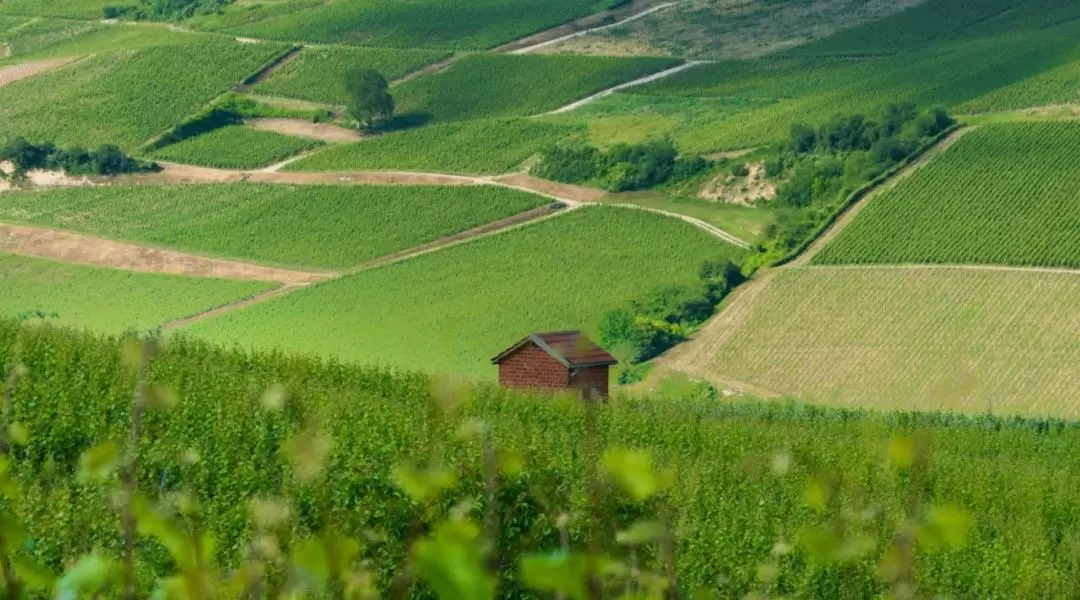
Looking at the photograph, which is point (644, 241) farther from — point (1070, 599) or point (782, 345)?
point (1070, 599)

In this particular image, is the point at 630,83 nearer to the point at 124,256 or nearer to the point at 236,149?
the point at 236,149

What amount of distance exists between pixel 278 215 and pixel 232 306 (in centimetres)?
1498

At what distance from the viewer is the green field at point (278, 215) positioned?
308 ft

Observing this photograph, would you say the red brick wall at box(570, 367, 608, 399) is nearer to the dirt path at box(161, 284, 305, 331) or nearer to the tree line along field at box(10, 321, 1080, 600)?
the tree line along field at box(10, 321, 1080, 600)

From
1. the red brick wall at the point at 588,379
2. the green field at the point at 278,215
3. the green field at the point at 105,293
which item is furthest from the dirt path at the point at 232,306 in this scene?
the red brick wall at the point at 588,379

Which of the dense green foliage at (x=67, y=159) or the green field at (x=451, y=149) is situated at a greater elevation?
the dense green foliage at (x=67, y=159)

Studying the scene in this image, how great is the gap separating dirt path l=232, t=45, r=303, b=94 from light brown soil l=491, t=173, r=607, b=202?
88.9 ft

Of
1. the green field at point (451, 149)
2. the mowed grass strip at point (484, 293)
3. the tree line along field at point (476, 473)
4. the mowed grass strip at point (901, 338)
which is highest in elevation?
the tree line along field at point (476, 473)

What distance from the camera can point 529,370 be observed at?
45.1m

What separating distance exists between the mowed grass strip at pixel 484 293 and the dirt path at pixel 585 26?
128 ft

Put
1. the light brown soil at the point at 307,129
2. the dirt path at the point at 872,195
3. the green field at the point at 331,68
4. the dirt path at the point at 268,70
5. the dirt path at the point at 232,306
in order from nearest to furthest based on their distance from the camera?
the dirt path at the point at 232,306 → the dirt path at the point at 872,195 → the light brown soil at the point at 307,129 → the green field at the point at 331,68 → the dirt path at the point at 268,70

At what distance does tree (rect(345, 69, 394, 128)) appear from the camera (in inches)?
4542

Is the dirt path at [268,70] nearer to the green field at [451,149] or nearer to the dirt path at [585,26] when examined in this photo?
the dirt path at [585,26]

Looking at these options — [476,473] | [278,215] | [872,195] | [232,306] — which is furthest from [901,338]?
[476,473]
